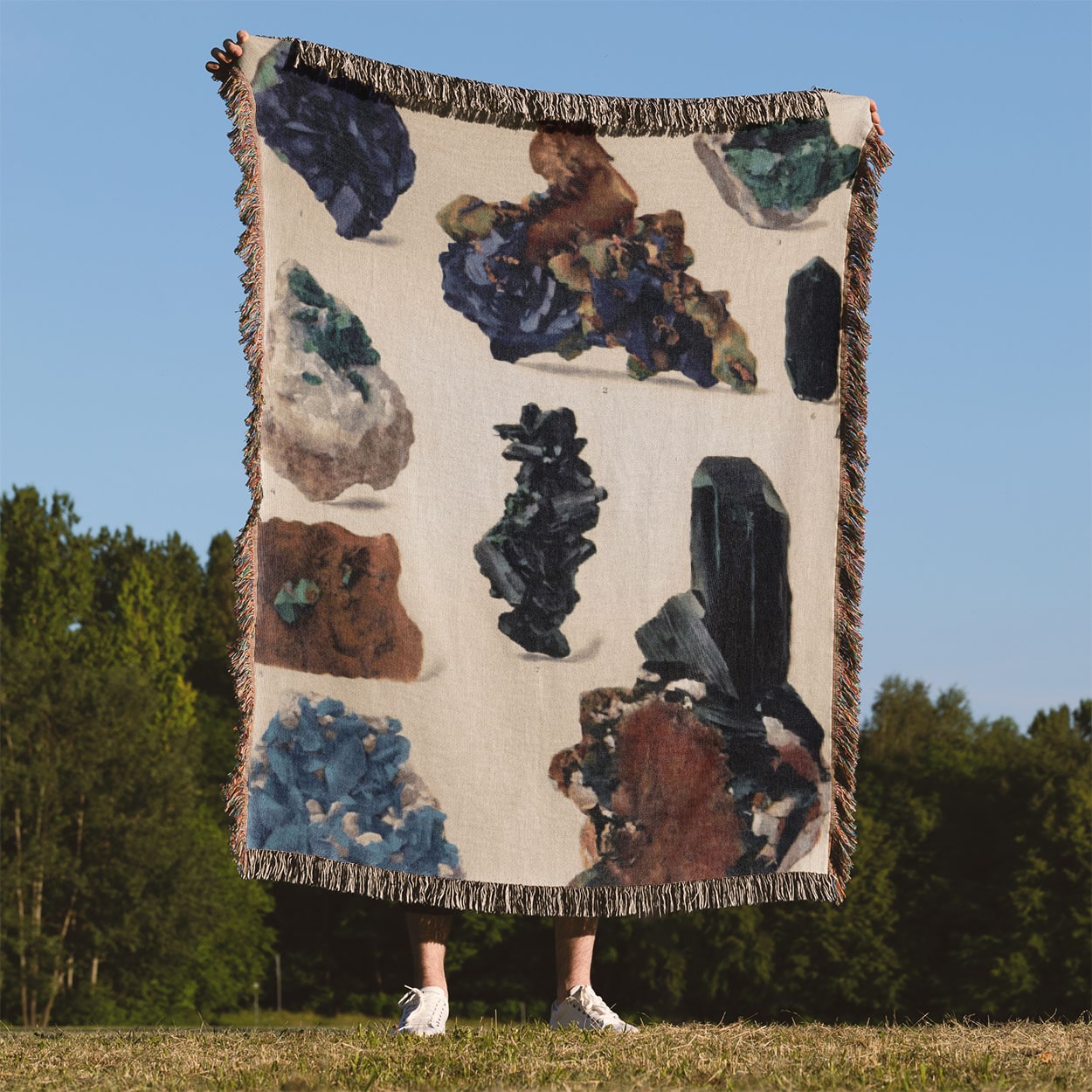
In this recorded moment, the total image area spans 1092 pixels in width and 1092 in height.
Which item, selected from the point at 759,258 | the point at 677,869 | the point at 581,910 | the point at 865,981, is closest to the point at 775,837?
the point at 677,869

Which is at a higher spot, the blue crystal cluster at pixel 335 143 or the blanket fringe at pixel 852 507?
the blue crystal cluster at pixel 335 143

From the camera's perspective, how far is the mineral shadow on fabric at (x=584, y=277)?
6621mm

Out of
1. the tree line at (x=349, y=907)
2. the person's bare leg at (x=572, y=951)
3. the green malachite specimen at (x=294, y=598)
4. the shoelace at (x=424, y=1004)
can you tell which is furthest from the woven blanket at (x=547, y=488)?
the tree line at (x=349, y=907)

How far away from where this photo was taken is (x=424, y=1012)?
234 inches

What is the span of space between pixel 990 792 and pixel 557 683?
35595mm

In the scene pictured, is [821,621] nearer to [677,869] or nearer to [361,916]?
[677,869]

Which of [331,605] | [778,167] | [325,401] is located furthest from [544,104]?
[331,605]

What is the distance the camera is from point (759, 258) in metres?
6.96

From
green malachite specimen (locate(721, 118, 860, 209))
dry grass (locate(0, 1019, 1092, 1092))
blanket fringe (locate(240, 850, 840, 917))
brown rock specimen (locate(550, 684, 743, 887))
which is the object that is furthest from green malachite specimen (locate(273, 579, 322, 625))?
green malachite specimen (locate(721, 118, 860, 209))

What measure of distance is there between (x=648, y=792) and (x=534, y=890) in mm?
635

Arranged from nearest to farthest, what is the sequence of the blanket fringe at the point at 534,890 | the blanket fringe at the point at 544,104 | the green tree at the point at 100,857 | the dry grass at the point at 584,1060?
the dry grass at the point at 584,1060 < the blanket fringe at the point at 534,890 < the blanket fringe at the point at 544,104 < the green tree at the point at 100,857

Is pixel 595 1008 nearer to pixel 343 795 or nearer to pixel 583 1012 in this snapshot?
pixel 583 1012

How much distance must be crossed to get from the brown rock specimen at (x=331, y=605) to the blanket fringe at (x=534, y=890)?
2.55ft

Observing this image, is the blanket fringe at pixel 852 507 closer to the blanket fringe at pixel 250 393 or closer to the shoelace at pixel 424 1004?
the shoelace at pixel 424 1004
